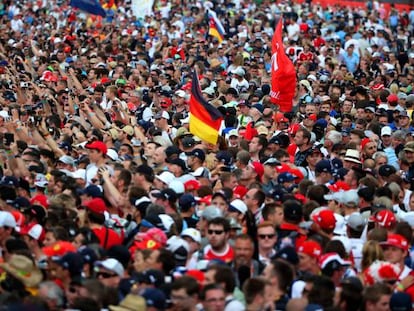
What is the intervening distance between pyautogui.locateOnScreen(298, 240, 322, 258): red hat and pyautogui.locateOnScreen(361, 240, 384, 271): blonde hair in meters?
0.40

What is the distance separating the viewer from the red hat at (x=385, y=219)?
35.0 ft

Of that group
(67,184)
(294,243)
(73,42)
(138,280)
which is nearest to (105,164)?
(67,184)

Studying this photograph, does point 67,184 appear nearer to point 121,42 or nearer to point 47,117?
point 47,117

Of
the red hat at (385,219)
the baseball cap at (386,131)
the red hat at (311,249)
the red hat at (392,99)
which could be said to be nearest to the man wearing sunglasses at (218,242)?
the red hat at (311,249)

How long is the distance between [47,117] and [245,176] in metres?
5.41

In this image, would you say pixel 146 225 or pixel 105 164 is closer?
pixel 146 225

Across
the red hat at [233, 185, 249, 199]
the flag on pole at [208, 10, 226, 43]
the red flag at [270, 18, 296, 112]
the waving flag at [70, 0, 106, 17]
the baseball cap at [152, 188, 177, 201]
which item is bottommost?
the baseball cap at [152, 188, 177, 201]

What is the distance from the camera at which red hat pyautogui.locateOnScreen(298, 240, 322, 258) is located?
31.4 feet

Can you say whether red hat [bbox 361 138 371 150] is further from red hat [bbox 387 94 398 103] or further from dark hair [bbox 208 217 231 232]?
dark hair [bbox 208 217 231 232]

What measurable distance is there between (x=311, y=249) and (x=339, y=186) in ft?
9.30

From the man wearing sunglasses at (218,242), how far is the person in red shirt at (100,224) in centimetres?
90

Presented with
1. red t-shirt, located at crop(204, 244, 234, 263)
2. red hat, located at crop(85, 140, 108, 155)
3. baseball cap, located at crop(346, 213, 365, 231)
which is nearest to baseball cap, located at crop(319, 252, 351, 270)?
red t-shirt, located at crop(204, 244, 234, 263)

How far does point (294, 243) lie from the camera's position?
1005 centimetres

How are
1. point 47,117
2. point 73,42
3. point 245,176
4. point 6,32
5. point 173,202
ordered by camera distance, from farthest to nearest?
point 6,32 → point 73,42 → point 47,117 → point 245,176 → point 173,202
